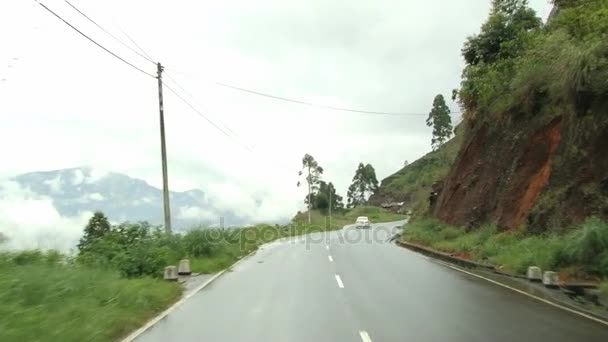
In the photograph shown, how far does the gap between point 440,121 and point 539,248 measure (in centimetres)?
9207

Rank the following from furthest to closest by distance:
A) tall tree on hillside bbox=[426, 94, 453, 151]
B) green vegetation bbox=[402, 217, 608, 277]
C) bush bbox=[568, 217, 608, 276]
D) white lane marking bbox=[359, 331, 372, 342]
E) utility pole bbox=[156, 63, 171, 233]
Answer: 1. tall tree on hillside bbox=[426, 94, 453, 151]
2. utility pole bbox=[156, 63, 171, 233]
3. green vegetation bbox=[402, 217, 608, 277]
4. bush bbox=[568, 217, 608, 276]
5. white lane marking bbox=[359, 331, 372, 342]

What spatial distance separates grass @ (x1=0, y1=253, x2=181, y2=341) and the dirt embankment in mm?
13106

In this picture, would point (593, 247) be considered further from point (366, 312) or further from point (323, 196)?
point (323, 196)

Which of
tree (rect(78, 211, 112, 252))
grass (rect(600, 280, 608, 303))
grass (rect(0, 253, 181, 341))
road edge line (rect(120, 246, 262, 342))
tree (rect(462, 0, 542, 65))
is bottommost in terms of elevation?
grass (rect(600, 280, 608, 303))

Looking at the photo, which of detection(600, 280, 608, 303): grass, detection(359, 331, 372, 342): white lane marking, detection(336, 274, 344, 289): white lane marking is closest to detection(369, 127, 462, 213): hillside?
detection(336, 274, 344, 289): white lane marking

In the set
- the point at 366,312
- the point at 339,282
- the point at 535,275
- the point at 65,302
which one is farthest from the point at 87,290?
the point at 535,275

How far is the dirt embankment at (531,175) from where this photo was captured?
19500mm

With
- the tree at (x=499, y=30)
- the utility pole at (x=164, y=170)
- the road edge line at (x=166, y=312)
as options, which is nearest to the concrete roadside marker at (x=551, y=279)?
the road edge line at (x=166, y=312)

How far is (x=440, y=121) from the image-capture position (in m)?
109

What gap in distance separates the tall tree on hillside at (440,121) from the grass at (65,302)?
9787cm

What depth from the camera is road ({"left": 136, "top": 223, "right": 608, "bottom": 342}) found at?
9.78 m

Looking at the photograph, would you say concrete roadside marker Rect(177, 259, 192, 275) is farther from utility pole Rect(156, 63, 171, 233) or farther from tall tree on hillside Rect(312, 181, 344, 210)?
tall tree on hillside Rect(312, 181, 344, 210)

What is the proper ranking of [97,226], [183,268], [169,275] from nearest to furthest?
[169,275] < [183,268] < [97,226]

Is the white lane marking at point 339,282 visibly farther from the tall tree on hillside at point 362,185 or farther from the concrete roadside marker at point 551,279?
the tall tree on hillside at point 362,185
